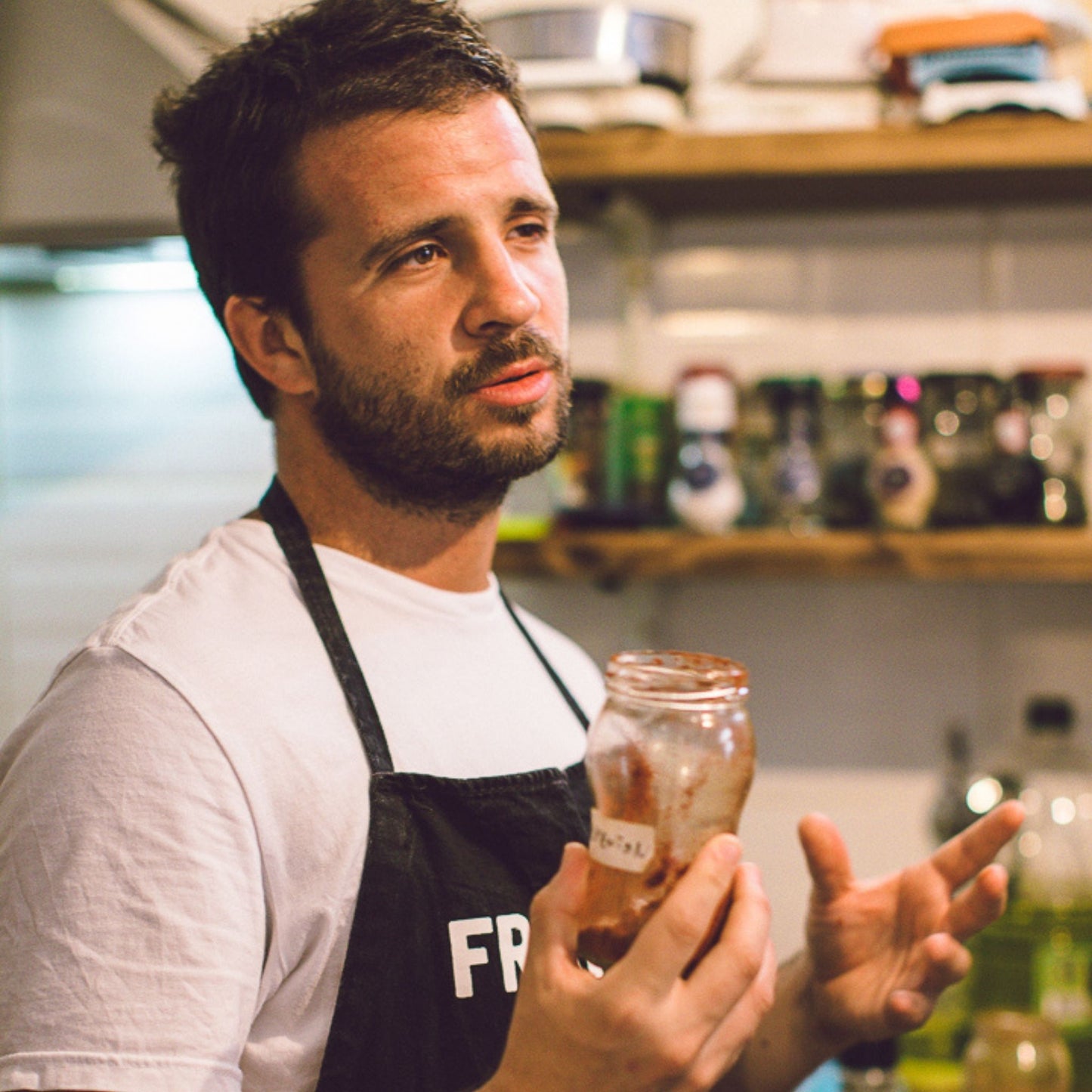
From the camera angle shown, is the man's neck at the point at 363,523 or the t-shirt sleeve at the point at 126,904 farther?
the man's neck at the point at 363,523

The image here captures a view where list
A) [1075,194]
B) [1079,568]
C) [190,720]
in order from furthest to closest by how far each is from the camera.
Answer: [1075,194]
[1079,568]
[190,720]

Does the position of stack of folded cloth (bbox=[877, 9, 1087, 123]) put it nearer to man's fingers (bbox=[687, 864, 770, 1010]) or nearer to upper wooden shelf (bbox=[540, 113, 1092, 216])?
upper wooden shelf (bbox=[540, 113, 1092, 216])

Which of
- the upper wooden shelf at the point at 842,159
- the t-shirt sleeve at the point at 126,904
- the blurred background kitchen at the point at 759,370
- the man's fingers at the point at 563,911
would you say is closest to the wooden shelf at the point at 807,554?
the blurred background kitchen at the point at 759,370

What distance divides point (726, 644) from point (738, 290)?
0.58 m

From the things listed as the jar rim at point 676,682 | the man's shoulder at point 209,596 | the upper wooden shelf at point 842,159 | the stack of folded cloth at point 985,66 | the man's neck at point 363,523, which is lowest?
the jar rim at point 676,682

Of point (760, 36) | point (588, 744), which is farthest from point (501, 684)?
point (760, 36)

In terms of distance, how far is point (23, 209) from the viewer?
5.21 ft

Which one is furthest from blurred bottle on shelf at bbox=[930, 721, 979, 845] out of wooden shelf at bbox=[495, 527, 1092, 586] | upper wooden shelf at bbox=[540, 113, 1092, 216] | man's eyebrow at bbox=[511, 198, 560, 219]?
man's eyebrow at bbox=[511, 198, 560, 219]

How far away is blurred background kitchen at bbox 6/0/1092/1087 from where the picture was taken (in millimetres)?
1562

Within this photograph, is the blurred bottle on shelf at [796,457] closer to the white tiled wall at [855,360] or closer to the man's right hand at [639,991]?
the white tiled wall at [855,360]

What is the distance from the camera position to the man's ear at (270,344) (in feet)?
3.14

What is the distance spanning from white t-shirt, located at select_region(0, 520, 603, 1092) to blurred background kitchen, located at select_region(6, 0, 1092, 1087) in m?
0.74

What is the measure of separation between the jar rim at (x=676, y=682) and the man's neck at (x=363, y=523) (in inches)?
13.6

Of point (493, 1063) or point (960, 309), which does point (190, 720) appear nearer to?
point (493, 1063)
